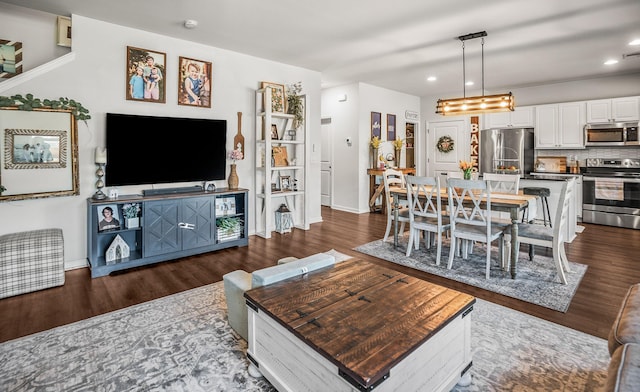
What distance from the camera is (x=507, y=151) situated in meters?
6.98

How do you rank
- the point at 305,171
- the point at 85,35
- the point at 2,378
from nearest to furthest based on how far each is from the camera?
the point at 2,378 < the point at 85,35 < the point at 305,171

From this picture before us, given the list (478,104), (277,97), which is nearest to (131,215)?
(277,97)

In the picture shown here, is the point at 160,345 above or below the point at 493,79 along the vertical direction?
below

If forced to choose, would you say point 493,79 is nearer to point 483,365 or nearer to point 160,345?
point 483,365

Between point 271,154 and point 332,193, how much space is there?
2.80 meters

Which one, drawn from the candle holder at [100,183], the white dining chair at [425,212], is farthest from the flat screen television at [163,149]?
the white dining chair at [425,212]

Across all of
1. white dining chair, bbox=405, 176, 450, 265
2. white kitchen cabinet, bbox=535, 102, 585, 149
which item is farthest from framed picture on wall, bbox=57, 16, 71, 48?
white kitchen cabinet, bbox=535, 102, 585, 149

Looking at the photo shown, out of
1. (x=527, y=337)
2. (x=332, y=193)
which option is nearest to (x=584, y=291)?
(x=527, y=337)

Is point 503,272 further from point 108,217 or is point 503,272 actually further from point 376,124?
point 376,124

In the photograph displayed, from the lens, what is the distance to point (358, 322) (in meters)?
1.60

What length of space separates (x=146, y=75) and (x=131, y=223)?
1.79 metres

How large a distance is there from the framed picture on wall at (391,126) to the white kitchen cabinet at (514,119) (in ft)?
6.50

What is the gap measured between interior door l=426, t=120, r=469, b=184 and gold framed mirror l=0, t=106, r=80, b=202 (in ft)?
23.1

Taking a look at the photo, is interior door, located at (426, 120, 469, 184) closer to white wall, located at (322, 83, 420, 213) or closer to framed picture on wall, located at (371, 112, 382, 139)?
white wall, located at (322, 83, 420, 213)
